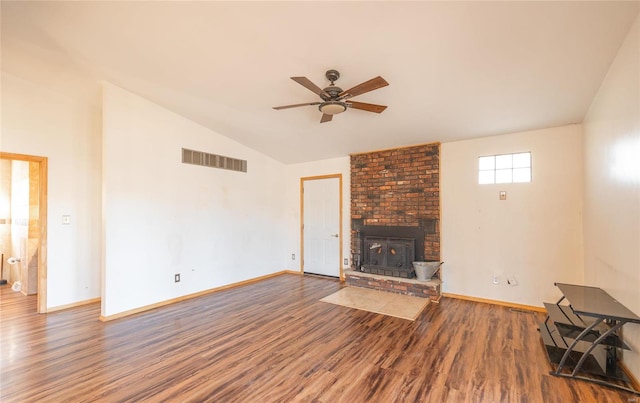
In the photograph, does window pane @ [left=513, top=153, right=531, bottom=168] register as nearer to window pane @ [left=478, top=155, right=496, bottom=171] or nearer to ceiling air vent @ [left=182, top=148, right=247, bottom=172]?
window pane @ [left=478, top=155, right=496, bottom=171]

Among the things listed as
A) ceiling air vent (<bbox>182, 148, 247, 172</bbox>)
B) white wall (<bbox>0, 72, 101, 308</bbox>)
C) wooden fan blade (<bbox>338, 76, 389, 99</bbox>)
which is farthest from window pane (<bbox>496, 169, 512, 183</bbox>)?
white wall (<bbox>0, 72, 101, 308</bbox>)

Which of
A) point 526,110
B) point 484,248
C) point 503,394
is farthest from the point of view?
point 484,248

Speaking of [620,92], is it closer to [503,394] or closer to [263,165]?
[503,394]

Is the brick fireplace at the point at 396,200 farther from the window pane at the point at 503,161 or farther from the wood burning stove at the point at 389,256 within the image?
the window pane at the point at 503,161

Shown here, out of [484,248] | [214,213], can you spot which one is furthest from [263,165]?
[484,248]

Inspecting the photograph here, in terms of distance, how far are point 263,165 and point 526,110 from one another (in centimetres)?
450

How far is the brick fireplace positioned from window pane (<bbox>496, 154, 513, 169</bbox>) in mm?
834

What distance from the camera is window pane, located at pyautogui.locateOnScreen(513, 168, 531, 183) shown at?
12.6 feet

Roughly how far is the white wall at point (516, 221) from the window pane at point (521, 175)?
0.07 m

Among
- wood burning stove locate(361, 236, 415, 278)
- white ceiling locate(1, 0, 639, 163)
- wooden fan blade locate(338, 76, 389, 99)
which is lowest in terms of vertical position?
wood burning stove locate(361, 236, 415, 278)

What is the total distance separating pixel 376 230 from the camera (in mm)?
5047

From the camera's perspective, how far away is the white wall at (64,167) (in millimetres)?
3528

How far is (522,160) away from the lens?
392 cm

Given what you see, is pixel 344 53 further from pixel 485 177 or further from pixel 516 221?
pixel 516 221
